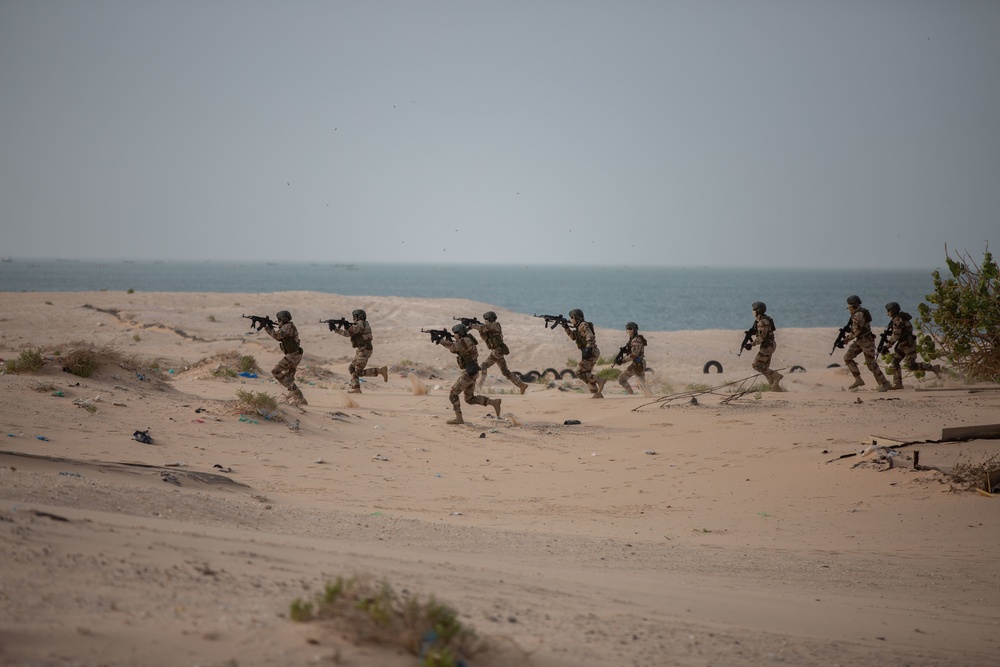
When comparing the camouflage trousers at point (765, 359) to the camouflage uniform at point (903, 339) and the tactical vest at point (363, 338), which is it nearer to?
the camouflage uniform at point (903, 339)

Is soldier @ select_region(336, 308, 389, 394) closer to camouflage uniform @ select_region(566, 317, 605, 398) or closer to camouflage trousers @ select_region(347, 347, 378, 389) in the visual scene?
camouflage trousers @ select_region(347, 347, 378, 389)

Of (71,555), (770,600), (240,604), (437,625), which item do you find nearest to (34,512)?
(71,555)

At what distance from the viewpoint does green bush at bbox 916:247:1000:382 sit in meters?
10.8

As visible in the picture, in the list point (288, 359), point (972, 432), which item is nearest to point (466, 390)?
point (288, 359)

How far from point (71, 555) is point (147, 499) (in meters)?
2.42

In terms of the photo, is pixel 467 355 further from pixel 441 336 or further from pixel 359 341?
pixel 359 341

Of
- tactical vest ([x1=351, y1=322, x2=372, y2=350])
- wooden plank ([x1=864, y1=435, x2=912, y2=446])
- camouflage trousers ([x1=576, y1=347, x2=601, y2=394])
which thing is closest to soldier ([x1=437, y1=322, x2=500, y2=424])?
camouflage trousers ([x1=576, y1=347, x2=601, y2=394])

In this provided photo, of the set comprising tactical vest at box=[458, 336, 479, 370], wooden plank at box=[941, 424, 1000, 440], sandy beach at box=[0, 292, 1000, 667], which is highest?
tactical vest at box=[458, 336, 479, 370]

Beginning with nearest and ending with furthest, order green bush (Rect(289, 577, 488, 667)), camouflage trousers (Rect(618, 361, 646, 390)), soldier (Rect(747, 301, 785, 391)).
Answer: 1. green bush (Rect(289, 577, 488, 667))
2. soldier (Rect(747, 301, 785, 391))
3. camouflage trousers (Rect(618, 361, 646, 390))

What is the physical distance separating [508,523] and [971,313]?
22.8ft

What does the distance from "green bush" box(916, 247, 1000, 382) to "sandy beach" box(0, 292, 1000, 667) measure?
1188 millimetres

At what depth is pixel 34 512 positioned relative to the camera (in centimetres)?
496

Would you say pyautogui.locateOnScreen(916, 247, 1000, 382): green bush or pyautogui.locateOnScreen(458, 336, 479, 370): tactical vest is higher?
pyautogui.locateOnScreen(916, 247, 1000, 382): green bush

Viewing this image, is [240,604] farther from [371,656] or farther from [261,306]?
[261,306]
